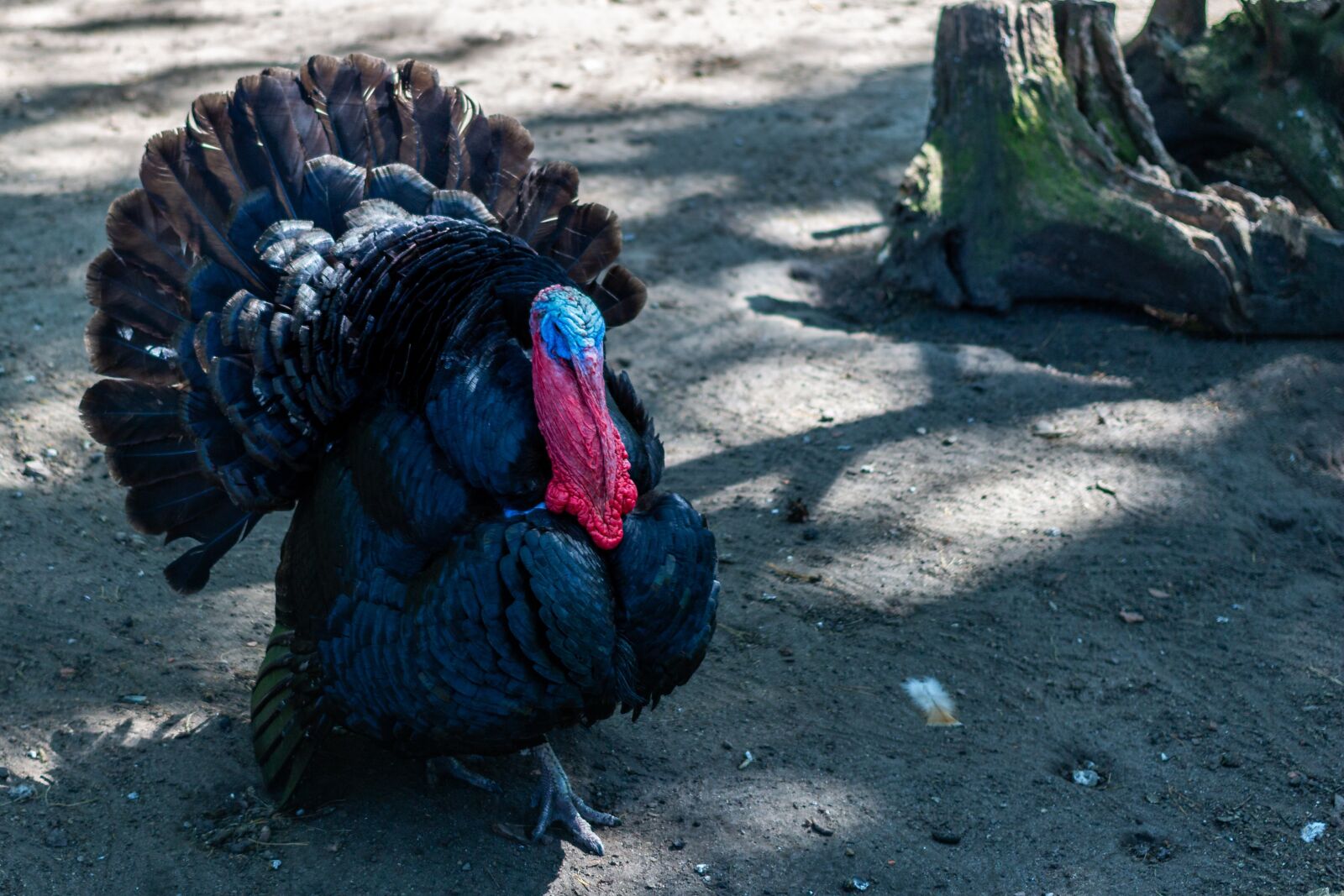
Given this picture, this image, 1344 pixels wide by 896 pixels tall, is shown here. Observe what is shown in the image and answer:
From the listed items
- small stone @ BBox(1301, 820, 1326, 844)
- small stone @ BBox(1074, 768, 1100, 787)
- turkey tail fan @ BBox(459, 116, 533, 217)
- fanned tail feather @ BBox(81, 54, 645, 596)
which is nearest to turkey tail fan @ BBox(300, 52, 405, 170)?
fanned tail feather @ BBox(81, 54, 645, 596)

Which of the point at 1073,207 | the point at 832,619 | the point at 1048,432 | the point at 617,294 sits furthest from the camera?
the point at 1073,207

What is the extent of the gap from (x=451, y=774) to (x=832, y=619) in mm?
1598

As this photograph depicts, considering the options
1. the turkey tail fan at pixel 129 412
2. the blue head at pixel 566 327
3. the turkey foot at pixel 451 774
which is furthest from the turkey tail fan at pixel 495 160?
the turkey foot at pixel 451 774

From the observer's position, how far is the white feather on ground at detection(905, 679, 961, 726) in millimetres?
4359

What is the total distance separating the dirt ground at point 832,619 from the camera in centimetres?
377

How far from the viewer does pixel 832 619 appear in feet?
15.9

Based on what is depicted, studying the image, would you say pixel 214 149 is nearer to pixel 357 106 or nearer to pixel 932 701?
pixel 357 106

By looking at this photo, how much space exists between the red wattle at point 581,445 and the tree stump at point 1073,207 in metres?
3.87

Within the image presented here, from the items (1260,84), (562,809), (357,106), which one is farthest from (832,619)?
(1260,84)

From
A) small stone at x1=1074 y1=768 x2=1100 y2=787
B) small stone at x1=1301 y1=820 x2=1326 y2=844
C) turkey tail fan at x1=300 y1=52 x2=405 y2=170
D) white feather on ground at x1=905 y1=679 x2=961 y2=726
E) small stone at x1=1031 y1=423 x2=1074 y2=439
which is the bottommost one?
small stone at x1=1301 y1=820 x2=1326 y2=844

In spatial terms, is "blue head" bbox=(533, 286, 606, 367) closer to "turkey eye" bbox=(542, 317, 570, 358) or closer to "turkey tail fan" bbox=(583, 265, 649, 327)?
"turkey eye" bbox=(542, 317, 570, 358)

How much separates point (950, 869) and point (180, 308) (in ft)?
10.00

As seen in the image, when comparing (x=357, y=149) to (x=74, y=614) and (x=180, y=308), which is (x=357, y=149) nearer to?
(x=180, y=308)

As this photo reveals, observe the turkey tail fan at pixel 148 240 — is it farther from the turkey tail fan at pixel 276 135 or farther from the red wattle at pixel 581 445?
the red wattle at pixel 581 445
